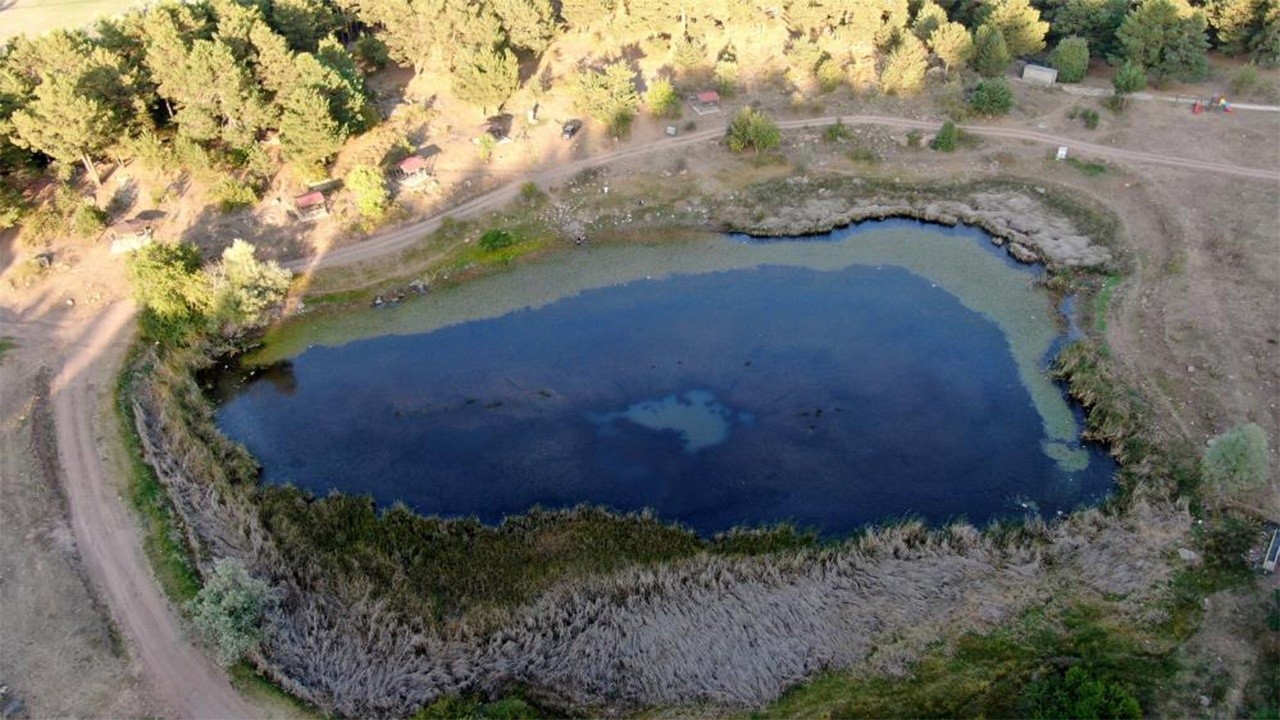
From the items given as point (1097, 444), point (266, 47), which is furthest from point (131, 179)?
point (1097, 444)

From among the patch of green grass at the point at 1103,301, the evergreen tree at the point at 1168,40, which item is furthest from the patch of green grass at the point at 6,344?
the evergreen tree at the point at 1168,40

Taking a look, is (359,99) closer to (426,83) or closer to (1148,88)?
(426,83)

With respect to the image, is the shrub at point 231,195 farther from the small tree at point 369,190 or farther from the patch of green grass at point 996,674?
the patch of green grass at point 996,674

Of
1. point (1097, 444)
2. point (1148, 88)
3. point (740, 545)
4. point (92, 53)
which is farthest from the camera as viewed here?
point (1148, 88)

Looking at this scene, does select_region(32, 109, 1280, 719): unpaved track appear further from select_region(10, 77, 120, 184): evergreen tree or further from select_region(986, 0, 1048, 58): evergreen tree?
select_region(986, 0, 1048, 58): evergreen tree

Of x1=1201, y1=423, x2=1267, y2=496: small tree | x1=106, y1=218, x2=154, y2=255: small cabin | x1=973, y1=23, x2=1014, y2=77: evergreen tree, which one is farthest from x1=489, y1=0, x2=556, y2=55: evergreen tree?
x1=1201, y1=423, x2=1267, y2=496: small tree

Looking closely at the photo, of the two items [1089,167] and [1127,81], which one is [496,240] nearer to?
[1089,167]

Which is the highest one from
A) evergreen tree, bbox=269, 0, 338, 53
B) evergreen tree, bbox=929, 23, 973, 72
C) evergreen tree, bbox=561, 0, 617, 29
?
evergreen tree, bbox=269, 0, 338, 53
